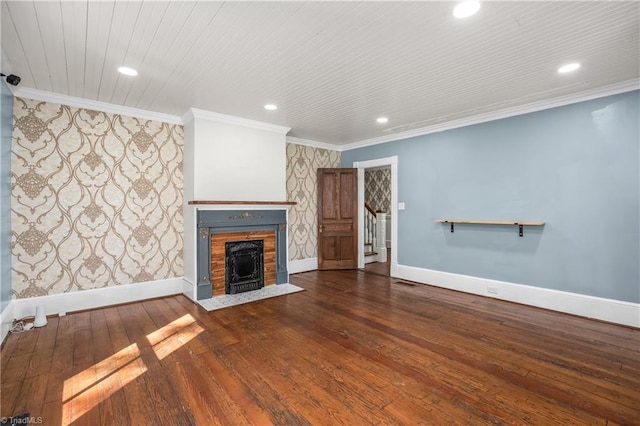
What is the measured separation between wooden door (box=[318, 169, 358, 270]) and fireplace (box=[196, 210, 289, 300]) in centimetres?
131

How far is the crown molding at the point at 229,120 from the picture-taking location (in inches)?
167

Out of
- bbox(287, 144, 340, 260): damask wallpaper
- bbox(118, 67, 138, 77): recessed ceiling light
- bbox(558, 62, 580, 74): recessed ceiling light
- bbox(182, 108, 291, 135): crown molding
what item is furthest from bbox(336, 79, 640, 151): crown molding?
bbox(118, 67, 138, 77): recessed ceiling light

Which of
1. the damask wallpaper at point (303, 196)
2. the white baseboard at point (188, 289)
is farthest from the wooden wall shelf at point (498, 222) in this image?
the white baseboard at point (188, 289)

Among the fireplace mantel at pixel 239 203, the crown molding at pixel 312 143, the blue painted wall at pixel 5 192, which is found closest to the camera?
the blue painted wall at pixel 5 192

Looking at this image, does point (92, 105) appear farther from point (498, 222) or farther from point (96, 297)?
point (498, 222)

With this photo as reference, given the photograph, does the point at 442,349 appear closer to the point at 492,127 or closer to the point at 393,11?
the point at 393,11

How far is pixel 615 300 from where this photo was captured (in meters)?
3.37

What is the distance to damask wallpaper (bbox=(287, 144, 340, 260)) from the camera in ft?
19.6

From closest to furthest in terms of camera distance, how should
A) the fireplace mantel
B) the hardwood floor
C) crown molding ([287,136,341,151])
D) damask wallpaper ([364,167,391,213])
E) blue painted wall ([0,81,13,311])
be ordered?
the hardwood floor
blue painted wall ([0,81,13,311])
the fireplace mantel
crown molding ([287,136,341,151])
damask wallpaper ([364,167,391,213])

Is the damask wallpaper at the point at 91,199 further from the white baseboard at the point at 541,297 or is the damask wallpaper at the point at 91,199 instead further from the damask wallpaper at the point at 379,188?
the damask wallpaper at the point at 379,188

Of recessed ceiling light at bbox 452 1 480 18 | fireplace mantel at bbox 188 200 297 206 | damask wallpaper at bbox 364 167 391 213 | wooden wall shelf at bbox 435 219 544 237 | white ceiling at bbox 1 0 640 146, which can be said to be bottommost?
wooden wall shelf at bbox 435 219 544 237

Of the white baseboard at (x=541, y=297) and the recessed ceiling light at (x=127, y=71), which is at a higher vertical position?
the recessed ceiling light at (x=127, y=71)

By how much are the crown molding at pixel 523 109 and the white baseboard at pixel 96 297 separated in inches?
180

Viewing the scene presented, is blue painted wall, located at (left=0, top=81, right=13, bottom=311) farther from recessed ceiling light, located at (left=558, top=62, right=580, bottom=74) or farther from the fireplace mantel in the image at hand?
recessed ceiling light, located at (left=558, top=62, right=580, bottom=74)
